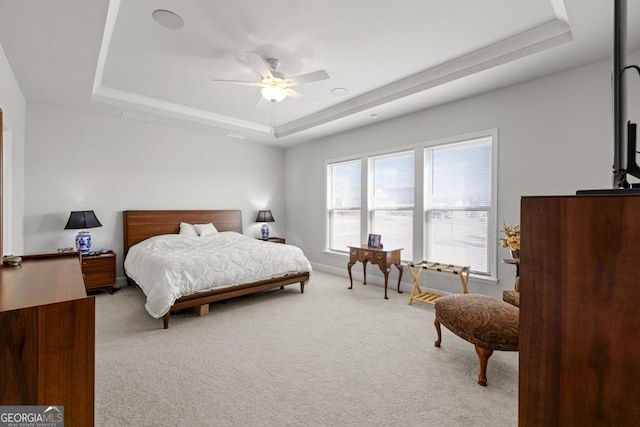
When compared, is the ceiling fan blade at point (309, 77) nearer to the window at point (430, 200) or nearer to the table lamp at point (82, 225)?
the window at point (430, 200)

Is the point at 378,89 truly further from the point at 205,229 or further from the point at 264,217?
the point at 205,229

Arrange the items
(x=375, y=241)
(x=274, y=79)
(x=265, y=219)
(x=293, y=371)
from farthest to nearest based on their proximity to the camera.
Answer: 1. (x=265, y=219)
2. (x=375, y=241)
3. (x=274, y=79)
4. (x=293, y=371)

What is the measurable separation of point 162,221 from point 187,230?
447 millimetres

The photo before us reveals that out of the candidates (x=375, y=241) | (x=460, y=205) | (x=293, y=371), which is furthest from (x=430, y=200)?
(x=293, y=371)

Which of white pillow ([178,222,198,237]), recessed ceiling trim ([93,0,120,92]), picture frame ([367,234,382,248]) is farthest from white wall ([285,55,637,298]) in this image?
recessed ceiling trim ([93,0,120,92])

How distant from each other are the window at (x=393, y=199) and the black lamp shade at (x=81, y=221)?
169 inches

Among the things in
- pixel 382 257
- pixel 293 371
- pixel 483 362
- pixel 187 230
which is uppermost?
pixel 187 230

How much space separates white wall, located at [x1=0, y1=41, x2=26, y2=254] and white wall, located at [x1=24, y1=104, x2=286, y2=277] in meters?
0.25

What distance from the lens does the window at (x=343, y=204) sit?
551 cm

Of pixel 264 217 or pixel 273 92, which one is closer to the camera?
pixel 273 92

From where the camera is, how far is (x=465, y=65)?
10.5ft

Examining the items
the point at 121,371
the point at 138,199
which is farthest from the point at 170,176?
the point at 121,371

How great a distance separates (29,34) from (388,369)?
407 centimetres

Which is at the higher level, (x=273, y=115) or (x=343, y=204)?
(x=273, y=115)
